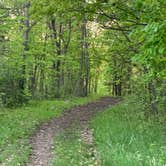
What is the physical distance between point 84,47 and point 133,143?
24359 mm

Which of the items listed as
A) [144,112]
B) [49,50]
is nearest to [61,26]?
[49,50]

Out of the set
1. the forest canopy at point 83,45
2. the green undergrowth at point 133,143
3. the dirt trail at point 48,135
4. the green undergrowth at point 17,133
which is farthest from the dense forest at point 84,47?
the green undergrowth at point 133,143

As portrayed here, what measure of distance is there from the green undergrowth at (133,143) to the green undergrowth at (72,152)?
31 centimetres

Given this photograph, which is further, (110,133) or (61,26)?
(61,26)

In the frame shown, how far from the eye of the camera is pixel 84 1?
11.2 m

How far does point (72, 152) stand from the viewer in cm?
896

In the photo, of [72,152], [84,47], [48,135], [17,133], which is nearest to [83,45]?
[84,47]

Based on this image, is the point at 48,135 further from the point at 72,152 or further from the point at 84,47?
the point at 84,47

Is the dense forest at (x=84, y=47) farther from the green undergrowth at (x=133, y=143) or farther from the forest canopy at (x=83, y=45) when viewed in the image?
the green undergrowth at (x=133, y=143)

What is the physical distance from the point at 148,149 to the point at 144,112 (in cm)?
621

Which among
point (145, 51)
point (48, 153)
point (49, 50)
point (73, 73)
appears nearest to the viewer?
point (145, 51)

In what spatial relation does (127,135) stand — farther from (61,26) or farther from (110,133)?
(61,26)

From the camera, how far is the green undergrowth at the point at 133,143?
7051 mm

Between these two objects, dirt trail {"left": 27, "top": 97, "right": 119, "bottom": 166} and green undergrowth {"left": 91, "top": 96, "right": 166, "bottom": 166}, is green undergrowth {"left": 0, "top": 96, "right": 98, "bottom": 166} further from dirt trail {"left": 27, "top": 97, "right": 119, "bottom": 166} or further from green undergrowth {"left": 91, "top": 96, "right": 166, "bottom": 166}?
green undergrowth {"left": 91, "top": 96, "right": 166, "bottom": 166}
